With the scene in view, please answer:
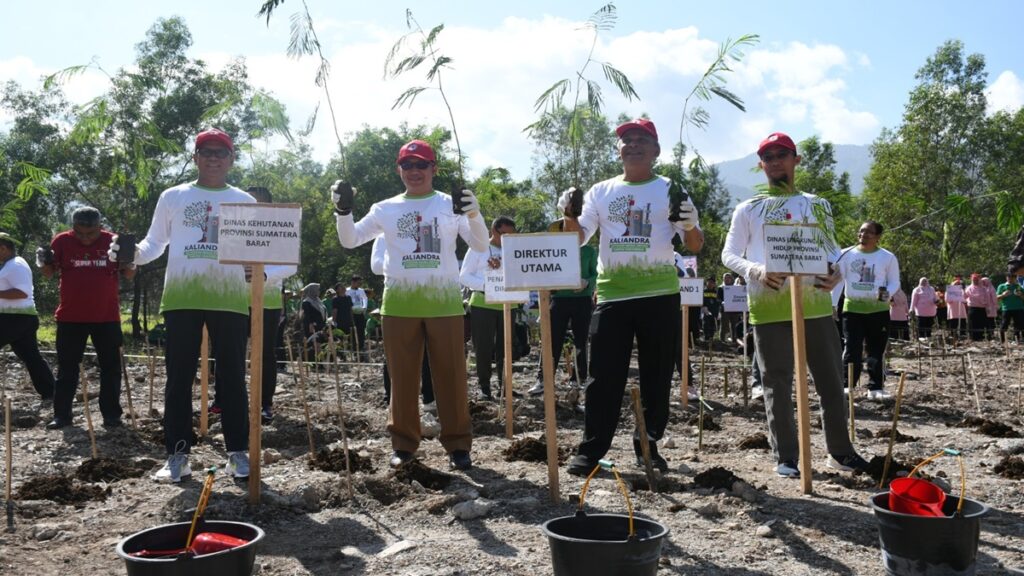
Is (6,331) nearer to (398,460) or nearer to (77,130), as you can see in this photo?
(398,460)

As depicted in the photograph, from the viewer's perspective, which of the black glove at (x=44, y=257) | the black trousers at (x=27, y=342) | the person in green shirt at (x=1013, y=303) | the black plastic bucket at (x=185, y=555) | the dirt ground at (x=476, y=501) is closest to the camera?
the black plastic bucket at (x=185, y=555)

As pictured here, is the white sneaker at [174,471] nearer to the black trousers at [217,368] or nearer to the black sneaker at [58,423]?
the black trousers at [217,368]

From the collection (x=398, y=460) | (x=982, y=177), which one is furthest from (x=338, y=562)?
(x=982, y=177)

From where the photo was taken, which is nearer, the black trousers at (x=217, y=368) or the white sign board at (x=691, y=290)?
the black trousers at (x=217, y=368)

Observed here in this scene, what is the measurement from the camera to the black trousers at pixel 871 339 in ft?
31.1

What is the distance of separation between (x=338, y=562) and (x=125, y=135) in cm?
1972

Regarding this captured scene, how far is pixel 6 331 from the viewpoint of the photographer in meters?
8.60

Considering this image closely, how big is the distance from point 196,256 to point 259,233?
0.66 m

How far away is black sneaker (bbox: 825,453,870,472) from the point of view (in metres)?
5.25

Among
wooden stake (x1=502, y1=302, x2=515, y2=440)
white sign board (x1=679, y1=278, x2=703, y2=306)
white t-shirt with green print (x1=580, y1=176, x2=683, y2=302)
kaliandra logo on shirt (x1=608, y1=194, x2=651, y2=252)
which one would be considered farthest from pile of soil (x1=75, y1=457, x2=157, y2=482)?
white sign board (x1=679, y1=278, x2=703, y2=306)

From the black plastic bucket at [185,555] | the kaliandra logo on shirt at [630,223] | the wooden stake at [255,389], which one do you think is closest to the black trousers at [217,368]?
→ the wooden stake at [255,389]

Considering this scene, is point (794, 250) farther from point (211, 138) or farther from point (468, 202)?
point (211, 138)

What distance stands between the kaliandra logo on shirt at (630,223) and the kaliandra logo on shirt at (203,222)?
2273 millimetres

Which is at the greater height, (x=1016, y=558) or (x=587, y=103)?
(x=587, y=103)
